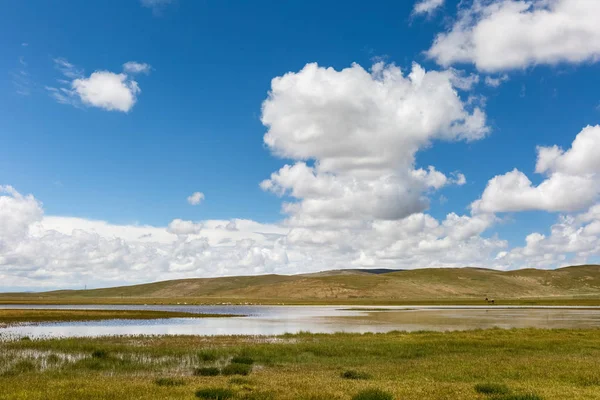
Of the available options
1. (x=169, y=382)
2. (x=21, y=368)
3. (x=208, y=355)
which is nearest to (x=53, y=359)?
(x=21, y=368)

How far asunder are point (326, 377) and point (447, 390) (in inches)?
251

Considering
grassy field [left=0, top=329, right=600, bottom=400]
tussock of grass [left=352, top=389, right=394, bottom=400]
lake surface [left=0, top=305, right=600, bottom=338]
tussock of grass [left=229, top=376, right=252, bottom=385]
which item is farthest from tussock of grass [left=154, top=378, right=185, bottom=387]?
lake surface [left=0, top=305, right=600, bottom=338]

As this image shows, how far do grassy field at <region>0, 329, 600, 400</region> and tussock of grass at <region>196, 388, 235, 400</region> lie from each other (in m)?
0.04

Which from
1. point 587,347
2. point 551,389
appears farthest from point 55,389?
point 587,347

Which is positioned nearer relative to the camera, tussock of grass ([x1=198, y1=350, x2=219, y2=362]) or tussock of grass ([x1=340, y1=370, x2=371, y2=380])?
tussock of grass ([x1=340, y1=370, x2=371, y2=380])

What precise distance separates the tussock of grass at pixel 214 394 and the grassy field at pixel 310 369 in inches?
1.4

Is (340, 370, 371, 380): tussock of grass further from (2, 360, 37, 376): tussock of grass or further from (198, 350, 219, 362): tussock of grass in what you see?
(2, 360, 37, 376): tussock of grass

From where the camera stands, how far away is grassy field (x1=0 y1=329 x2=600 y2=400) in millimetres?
18766

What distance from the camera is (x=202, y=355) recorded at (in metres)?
32.5

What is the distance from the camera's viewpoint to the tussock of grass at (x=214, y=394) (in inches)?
709

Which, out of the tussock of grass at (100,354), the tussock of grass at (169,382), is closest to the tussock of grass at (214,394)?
the tussock of grass at (169,382)

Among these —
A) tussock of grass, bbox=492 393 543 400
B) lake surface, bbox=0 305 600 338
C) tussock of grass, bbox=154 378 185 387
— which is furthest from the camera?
lake surface, bbox=0 305 600 338

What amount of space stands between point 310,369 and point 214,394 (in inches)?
396

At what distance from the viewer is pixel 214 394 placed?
59.7 ft
